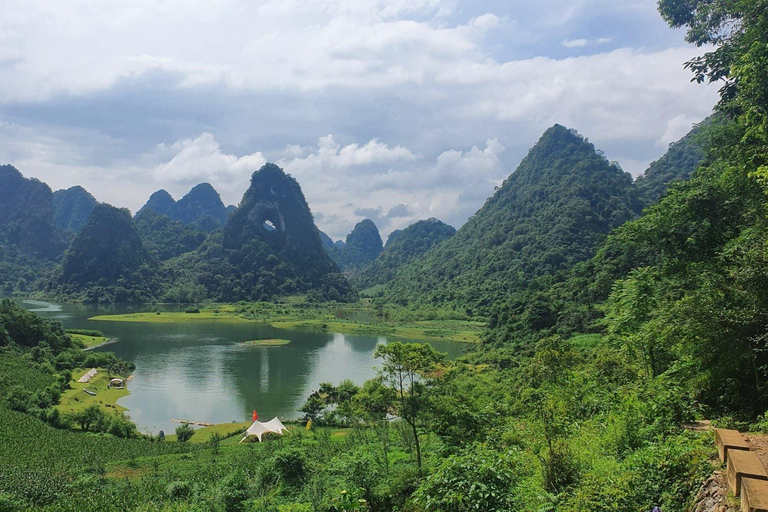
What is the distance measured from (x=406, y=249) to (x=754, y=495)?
394 ft

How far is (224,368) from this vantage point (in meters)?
30.3

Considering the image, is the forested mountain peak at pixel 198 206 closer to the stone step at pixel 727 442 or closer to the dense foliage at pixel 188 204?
the dense foliage at pixel 188 204

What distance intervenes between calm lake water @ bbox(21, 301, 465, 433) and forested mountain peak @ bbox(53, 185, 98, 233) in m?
112

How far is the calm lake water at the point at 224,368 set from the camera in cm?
2250

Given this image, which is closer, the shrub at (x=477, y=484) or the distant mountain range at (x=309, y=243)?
the shrub at (x=477, y=484)

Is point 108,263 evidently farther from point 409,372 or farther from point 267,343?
point 409,372

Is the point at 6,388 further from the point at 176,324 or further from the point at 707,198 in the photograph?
the point at 176,324

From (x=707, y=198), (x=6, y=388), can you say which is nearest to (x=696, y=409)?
(x=707, y=198)

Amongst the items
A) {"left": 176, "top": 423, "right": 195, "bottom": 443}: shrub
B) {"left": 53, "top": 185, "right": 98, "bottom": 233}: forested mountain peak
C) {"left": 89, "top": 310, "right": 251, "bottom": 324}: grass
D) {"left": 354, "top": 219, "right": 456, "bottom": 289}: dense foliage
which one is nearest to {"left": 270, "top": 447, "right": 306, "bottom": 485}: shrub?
{"left": 176, "top": 423, "right": 195, "bottom": 443}: shrub

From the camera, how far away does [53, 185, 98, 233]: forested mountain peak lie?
14038 cm

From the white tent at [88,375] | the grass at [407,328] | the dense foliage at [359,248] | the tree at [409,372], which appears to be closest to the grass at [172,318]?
the grass at [407,328]

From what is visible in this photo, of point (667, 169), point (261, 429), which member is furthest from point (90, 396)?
point (667, 169)

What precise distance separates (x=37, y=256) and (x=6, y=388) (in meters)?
112

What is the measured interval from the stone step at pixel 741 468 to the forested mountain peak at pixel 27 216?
13765cm
